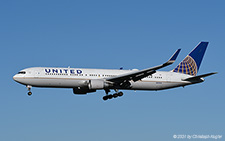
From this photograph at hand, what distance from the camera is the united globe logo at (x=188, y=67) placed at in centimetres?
6881

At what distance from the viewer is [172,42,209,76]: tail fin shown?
6906 centimetres

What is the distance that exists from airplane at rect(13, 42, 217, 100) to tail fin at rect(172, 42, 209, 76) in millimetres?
1452

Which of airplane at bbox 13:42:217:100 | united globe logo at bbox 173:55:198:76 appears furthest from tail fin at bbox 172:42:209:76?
airplane at bbox 13:42:217:100

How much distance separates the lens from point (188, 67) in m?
69.6

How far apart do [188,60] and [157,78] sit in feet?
27.6

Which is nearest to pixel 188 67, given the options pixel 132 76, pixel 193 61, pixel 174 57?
pixel 193 61

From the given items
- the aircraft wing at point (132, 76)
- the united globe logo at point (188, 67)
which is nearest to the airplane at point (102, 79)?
the aircraft wing at point (132, 76)

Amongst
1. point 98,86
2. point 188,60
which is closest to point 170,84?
point 188,60

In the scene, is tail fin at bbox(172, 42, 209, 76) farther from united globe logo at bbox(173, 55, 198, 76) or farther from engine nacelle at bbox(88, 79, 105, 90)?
engine nacelle at bbox(88, 79, 105, 90)

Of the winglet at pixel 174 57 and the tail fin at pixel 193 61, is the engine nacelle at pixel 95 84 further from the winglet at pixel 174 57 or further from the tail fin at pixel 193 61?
the tail fin at pixel 193 61

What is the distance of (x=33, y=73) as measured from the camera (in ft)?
193

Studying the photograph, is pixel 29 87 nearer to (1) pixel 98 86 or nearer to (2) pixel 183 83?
(1) pixel 98 86

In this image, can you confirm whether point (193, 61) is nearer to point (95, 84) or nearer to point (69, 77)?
point (95, 84)

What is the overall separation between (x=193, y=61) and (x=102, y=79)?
1765 cm
